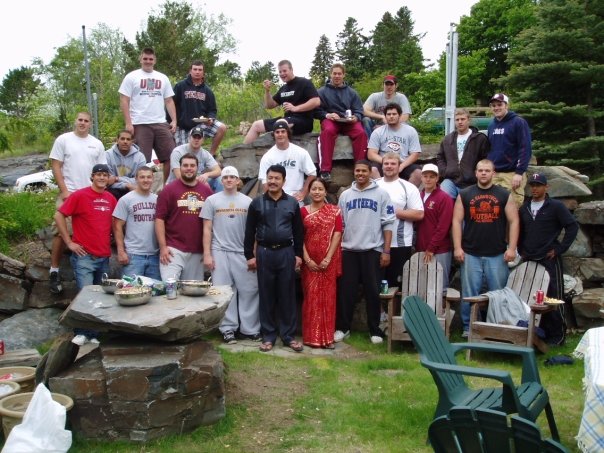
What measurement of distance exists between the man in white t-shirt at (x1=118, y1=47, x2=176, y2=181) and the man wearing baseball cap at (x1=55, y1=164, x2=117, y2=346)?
1521 millimetres

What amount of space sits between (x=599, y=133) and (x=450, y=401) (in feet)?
42.6

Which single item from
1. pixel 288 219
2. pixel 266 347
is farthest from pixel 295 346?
pixel 288 219

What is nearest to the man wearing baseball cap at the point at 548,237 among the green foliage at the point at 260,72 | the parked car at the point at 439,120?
the parked car at the point at 439,120

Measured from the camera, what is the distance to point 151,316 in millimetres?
4770

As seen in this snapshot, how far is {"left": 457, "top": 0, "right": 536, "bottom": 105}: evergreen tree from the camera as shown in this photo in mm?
29500

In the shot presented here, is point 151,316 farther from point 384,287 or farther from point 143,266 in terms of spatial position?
point 384,287

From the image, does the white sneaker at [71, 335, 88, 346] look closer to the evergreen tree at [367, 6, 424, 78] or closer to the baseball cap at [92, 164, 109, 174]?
the baseball cap at [92, 164, 109, 174]

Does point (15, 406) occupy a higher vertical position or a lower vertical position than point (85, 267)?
lower

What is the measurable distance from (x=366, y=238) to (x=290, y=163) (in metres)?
1.33

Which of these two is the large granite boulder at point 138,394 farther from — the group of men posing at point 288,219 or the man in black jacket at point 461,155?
the man in black jacket at point 461,155

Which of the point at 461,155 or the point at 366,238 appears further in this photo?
the point at 461,155

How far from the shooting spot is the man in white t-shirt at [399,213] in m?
7.05

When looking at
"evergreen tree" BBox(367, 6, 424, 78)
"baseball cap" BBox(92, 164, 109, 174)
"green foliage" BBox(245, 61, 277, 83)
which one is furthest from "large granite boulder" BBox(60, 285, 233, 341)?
"green foliage" BBox(245, 61, 277, 83)

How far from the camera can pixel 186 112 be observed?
841cm
